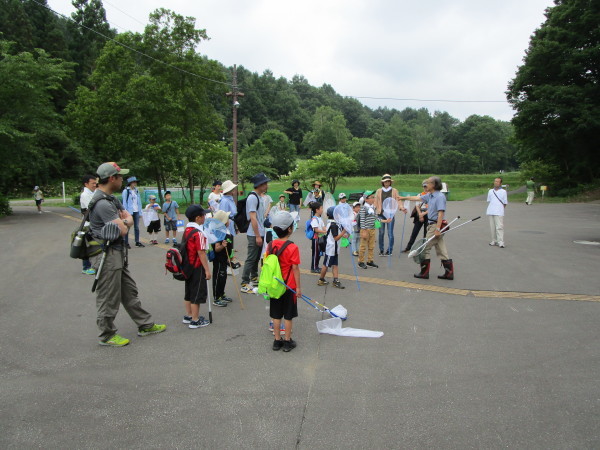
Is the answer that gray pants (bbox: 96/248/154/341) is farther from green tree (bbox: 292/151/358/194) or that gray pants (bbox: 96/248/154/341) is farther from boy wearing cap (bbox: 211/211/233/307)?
green tree (bbox: 292/151/358/194)

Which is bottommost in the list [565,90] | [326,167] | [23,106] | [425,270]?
[425,270]

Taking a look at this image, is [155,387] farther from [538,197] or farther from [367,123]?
[367,123]

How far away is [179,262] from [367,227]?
175 inches

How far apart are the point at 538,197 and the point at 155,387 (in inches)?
1423

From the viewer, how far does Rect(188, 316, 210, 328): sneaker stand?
507 centimetres

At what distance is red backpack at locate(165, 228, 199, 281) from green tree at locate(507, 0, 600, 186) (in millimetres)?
31384

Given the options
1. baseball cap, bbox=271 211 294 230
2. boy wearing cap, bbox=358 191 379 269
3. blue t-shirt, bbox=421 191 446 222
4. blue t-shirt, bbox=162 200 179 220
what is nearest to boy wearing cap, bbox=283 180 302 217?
blue t-shirt, bbox=162 200 179 220

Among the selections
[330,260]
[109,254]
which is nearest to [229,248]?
[330,260]

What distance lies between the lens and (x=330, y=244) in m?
6.61

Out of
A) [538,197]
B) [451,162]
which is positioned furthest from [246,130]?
[538,197]

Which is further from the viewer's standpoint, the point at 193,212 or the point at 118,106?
the point at 118,106

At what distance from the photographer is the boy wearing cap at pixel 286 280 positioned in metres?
4.33

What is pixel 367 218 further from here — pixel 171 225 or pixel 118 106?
pixel 118 106

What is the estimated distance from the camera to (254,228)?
20.3 feet
